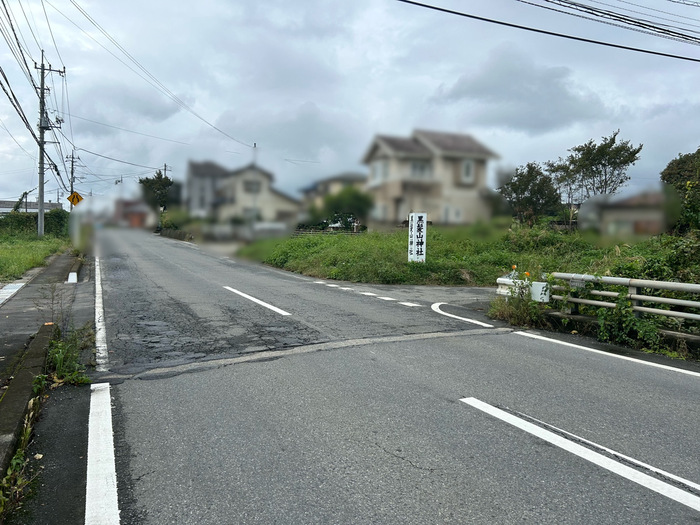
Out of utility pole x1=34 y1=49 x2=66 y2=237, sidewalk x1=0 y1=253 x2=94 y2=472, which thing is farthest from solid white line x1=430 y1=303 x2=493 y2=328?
utility pole x1=34 y1=49 x2=66 y2=237

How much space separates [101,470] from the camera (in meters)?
2.95

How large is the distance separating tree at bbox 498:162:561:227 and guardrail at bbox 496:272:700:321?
47.1 inches

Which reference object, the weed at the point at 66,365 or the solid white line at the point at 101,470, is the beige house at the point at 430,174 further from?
the weed at the point at 66,365

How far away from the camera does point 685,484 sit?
2756 millimetres

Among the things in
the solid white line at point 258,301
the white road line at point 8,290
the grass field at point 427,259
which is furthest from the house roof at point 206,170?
the white road line at point 8,290

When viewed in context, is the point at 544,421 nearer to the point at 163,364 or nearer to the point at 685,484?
the point at 685,484

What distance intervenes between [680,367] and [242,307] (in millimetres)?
6853

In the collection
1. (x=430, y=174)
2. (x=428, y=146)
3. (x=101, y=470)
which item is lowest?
(x=101, y=470)

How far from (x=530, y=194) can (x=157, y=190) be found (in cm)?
403

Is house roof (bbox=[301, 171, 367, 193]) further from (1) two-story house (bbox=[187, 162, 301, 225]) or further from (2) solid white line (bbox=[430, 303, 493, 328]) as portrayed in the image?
(2) solid white line (bbox=[430, 303, 493, 328])

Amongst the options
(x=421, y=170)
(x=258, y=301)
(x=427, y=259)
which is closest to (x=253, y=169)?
(x=421, y=170)

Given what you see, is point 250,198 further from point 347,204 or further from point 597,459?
point 597,459

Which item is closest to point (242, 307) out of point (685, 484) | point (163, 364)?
point (163, 364)

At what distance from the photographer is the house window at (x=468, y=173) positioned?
12.2 ft
